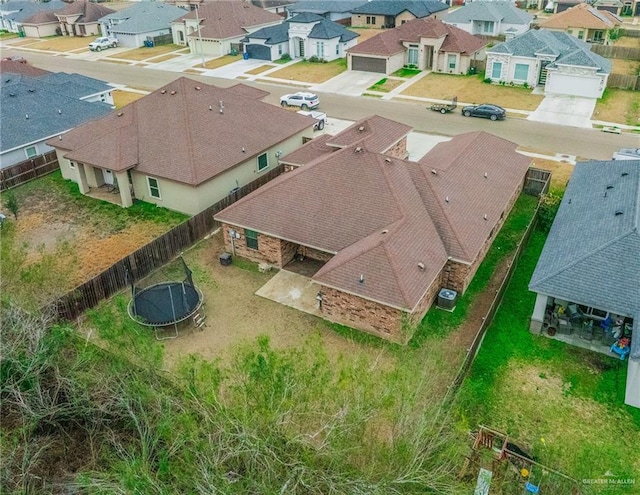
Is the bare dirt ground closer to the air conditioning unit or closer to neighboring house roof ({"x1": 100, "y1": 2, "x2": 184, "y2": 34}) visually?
the air conditioning unit

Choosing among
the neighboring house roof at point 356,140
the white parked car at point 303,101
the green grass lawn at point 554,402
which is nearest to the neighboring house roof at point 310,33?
the white parked car at point 303,101

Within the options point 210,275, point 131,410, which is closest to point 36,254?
point 210,275

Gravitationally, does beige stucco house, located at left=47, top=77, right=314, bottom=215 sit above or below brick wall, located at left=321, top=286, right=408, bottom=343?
above

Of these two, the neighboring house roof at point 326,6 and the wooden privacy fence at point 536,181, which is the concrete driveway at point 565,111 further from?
the neighboring house roof at point 326,6

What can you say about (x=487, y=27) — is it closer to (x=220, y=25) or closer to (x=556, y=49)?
(x=556, y=49)

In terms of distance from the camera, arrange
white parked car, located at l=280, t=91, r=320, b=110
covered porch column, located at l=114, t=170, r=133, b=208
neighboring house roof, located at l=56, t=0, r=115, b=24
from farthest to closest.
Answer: neighboring house roof, located at l=56, t=0, r=115, b=24, white parked car, located at l=280, t=91, r=320, b=110, covered porch column, located at l=114, t=170, r=133, b=208

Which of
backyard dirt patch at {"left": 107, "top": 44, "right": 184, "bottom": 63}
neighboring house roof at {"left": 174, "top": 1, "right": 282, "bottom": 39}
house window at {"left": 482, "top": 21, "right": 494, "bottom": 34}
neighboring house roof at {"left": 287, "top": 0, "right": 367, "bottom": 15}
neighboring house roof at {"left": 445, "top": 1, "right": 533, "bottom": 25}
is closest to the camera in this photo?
neighboring house roof at {"left": 445, "top": 1, "right": 533, "bottom": 25}

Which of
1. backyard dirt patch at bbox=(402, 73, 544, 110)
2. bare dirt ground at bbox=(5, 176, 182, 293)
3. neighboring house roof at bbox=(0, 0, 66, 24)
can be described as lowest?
bare dirt ground at bbox=(5, 176, 182, 293)

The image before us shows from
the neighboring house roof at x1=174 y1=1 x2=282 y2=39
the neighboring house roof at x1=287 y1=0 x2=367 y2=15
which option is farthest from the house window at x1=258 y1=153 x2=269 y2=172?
the neighboring house roof at x1=287 y1=0 x2=367 y2=15
